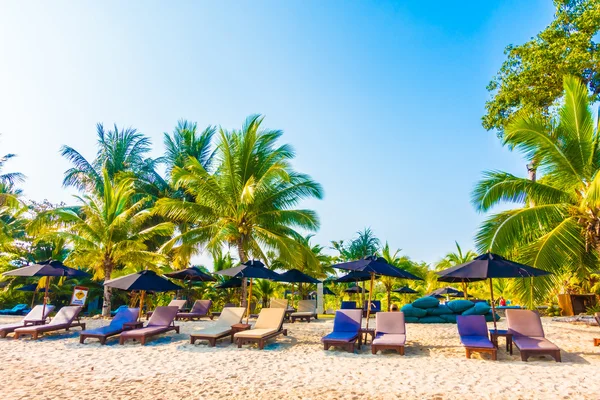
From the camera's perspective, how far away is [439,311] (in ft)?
43.8

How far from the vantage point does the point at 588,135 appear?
33.3ft

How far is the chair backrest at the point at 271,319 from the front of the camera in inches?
371

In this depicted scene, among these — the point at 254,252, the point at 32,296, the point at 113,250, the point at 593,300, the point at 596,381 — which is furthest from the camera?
the point at 32,296

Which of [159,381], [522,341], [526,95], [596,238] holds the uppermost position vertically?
[526,95]

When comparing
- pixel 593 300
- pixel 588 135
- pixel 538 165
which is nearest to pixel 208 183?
pixel 538 165

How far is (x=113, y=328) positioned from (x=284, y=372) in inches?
223

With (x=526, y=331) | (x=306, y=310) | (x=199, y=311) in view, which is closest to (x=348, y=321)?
(x=526, y=331)

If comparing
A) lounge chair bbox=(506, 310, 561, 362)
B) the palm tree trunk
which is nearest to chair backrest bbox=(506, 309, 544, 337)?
lounge chair bbox=(506, 310, 561, 362)

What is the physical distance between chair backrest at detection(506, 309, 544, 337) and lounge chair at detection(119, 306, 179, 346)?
810 cm

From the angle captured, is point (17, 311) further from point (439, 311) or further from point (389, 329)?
point (439, 311)

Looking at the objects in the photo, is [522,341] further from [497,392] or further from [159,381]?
[159,381]

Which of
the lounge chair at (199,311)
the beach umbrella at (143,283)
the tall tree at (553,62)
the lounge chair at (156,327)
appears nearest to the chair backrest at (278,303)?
the lounge chair at (199,311)

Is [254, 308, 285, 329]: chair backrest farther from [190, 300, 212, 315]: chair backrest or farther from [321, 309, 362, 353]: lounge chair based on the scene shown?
[190, 300, 212, 315]: chair backrest

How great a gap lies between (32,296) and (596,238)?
27.1 meters
